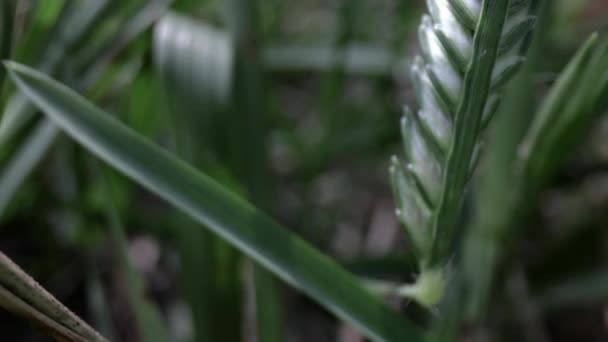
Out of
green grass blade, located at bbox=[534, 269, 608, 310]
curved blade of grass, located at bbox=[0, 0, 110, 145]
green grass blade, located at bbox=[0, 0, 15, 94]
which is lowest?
green grass blade, located at bbox=[534, 269, 608, 310]

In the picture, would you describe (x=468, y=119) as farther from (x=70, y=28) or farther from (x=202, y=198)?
(x=70, y=28)

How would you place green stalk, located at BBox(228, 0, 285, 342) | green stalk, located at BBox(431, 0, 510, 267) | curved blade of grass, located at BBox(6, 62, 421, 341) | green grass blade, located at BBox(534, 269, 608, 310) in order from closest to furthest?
green stalk, located at BBox(431, 0, 510, 267) < curved blade of grass, located at BBox(6, 62, 421, 341) < green stalk, located at BBox(228, 0, 285, 342) < green grass blade, located at BBox(534, 269, 608, 310)

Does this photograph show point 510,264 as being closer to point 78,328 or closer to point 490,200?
point 490,200

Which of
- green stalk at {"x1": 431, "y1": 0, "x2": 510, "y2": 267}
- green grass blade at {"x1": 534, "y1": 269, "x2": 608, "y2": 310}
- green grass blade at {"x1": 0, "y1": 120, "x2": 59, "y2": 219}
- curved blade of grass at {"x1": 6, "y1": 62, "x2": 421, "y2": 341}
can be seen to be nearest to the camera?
green stalk at {"x1": 431, "y1": 0, "x2": 510, "y2": 267}

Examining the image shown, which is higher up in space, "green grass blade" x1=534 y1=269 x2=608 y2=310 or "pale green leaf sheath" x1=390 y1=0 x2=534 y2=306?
"pale green leaf sheath" x1=390 y1=0 x2=534 y2=306

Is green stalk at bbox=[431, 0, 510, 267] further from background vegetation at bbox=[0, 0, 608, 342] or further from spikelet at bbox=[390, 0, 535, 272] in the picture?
background vegetation at bbox=[0, 0, 608, 342]

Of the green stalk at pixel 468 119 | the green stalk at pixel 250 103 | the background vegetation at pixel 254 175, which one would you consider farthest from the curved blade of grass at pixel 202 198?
the green stalk at pixel 250 103

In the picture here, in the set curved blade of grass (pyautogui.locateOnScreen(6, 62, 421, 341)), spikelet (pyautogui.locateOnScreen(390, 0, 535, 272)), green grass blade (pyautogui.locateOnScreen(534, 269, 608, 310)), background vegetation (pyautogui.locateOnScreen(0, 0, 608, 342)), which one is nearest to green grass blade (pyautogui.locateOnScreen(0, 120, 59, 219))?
background vegetation (pyautogui.locateOnScreen(0, 0, 608, 342))

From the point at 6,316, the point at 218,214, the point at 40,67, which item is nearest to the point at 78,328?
the point at 218,214
